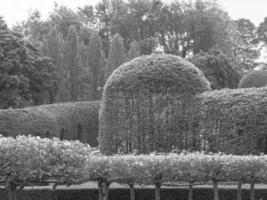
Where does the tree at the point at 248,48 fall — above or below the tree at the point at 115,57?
above

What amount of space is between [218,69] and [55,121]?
1764cm

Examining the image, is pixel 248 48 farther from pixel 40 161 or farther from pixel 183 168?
pixel 40 161

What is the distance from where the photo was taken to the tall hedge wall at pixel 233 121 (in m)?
15.0

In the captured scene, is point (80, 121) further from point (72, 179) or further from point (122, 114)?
point (72, 179)

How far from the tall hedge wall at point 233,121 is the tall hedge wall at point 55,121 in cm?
1025

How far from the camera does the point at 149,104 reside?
16.8m

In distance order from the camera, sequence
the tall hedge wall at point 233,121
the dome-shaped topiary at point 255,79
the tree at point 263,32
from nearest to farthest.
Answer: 1. the tall hedge wall at point 233,121
2. the dome-shaped topiary at point 255,79
3. the tree at point 263,32

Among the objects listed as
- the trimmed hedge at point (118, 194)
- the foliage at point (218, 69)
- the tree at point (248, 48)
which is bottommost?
the trimmed hedge at point (118, 194)

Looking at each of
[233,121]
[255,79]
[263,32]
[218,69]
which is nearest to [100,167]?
[233,121]

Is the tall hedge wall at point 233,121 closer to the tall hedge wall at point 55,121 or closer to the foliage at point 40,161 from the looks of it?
the foliage at point 40,161

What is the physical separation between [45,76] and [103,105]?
19.0m

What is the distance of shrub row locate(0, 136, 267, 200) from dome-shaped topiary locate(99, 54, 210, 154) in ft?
12.1

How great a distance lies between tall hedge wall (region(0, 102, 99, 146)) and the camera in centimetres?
2398

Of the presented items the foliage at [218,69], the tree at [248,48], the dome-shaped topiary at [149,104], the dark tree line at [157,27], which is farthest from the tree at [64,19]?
the dome-shaped topiary at [149,104]
